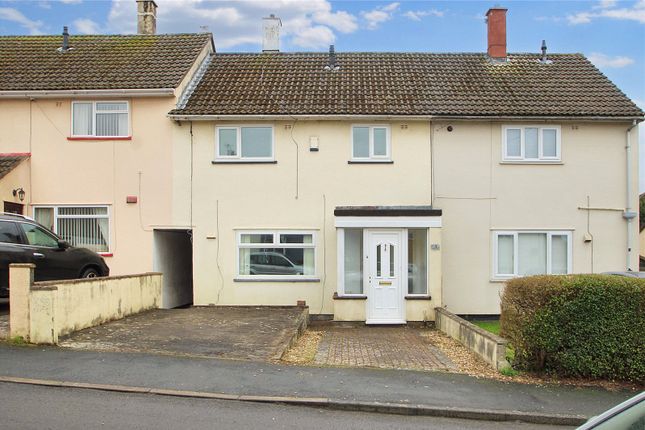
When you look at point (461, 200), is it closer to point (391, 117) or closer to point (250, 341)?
point (391, 117)

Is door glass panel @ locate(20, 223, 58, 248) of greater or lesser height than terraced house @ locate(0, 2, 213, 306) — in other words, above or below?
below

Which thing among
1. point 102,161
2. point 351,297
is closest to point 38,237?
point 102,161

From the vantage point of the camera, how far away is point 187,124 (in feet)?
55.7

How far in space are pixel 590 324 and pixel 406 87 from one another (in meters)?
10.7

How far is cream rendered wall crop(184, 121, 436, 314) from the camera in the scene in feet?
55.5

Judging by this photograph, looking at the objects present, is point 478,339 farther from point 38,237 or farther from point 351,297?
point 38,237

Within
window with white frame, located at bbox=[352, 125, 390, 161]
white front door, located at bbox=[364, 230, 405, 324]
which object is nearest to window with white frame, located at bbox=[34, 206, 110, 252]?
window with white frame, located at bbox=[352, 125, 390, 161]

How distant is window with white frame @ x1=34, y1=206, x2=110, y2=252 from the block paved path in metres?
6.84

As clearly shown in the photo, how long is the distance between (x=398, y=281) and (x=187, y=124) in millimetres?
7138

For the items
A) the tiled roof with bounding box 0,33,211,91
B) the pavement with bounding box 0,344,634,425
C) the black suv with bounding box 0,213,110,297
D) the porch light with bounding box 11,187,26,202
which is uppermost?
the tiled roof with bounding box 0,33,211,91

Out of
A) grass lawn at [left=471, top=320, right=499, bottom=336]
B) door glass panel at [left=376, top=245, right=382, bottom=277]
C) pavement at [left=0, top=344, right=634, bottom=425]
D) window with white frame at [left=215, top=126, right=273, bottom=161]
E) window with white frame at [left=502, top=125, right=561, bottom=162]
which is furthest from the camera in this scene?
window with white frame at [left=502, top=125, right=561, bottom=162]

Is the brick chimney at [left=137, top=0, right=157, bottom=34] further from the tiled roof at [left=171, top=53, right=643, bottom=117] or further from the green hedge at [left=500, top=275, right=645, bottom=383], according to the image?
the green hedge at [left=500, top=275, right=645, bottom=383]

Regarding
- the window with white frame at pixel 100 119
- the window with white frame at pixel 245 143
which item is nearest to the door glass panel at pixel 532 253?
the window with white frame at pixel 245 143

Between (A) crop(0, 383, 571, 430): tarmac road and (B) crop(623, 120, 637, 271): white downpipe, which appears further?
(B) crop(623, 120, 637, 271): white downpipe
